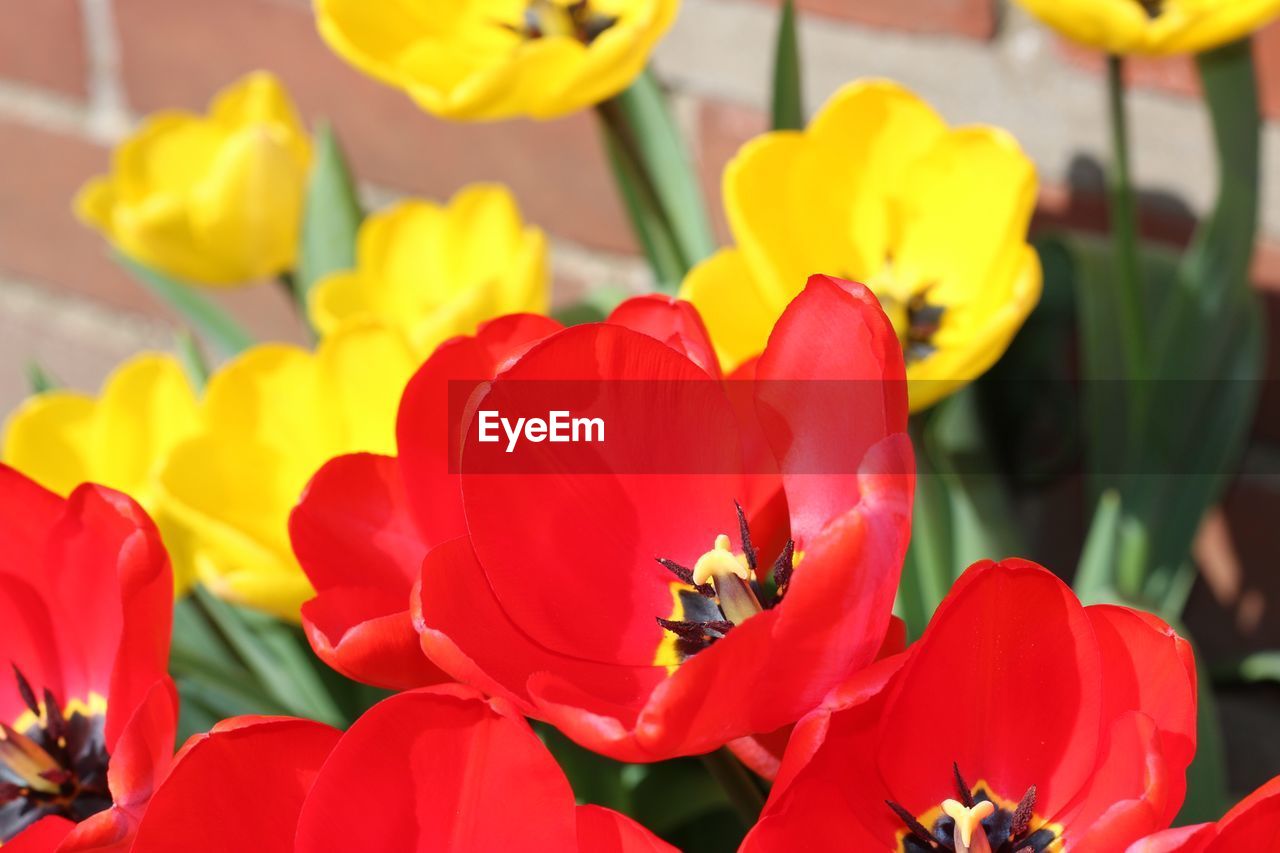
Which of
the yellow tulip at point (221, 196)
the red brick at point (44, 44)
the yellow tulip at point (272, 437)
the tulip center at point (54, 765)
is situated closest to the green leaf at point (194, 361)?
the yellow tulip at point (221, 196)

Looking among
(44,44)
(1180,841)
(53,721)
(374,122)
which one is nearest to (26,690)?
(53,721)

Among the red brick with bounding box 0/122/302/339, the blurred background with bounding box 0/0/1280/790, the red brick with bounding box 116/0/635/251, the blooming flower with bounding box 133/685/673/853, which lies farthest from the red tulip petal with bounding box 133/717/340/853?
the red brick with bounding box 0/122/302/339

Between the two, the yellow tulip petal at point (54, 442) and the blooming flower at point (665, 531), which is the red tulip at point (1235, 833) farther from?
the yellow tulip petal at point (54, 442)

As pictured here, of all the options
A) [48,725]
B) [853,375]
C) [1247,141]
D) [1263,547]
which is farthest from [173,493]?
[1263,547]

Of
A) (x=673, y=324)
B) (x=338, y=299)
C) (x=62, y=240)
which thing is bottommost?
(x=62, y=240)

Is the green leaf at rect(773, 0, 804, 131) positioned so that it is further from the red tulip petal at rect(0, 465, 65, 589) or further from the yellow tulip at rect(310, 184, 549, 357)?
the red tulip petal at rect(0, 465, 65, 589)

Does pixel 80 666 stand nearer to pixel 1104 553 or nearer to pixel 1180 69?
pixel 1104 553

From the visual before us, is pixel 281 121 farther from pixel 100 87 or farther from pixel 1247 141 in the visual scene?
pixel 100 87

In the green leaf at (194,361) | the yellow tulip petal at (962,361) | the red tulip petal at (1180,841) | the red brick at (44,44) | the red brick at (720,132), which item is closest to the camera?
the red tulip petal at (1180,841)
